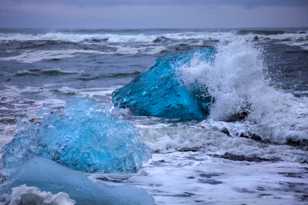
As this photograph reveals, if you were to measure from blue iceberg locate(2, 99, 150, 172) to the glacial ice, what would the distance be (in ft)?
0.99

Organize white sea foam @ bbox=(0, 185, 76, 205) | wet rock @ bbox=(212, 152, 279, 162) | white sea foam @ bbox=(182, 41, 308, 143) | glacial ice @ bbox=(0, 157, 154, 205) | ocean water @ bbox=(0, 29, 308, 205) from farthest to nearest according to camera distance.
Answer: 1. white sea foam @ bbox=(182, 41, 308, 143)
2. wet rock @ bbox=(212, 152, 279, 162)
3. ocean water @ bbox=(0, 29, 308, 205)
4. glacial ice @ bbox=(0, 157, 154, 205)
5. white sea foam @ bbox=(0, 185, 76, 205)

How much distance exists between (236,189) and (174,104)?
9.54 feet

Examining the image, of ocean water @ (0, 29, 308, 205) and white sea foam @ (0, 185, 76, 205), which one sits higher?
white sea foam @ (0, 185, 76, 205)

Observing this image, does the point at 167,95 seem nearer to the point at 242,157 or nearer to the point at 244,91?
the point at 244,91

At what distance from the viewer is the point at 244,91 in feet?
20.4

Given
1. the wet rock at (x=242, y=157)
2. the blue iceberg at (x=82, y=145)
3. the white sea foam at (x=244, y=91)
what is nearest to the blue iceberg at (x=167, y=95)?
the white sea foam at (x=244, y=91)

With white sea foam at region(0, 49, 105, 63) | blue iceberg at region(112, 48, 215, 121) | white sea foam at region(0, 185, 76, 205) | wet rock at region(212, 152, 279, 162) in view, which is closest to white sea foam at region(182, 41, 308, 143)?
blue iceberg at region(112, 48, 215, 121)

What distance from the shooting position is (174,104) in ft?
19.7

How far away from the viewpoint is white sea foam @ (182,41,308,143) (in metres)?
5.38

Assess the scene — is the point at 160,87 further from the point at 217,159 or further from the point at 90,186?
the point at 90,186

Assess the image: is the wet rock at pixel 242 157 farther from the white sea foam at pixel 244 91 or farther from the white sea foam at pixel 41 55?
the white sea foam at pixel 41 55

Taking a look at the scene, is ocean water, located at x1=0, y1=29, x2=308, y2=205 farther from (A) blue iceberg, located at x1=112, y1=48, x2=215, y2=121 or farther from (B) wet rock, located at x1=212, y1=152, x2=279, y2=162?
(A) blue iceberg, located at x1=112, y1=48, x2=215, y2=121

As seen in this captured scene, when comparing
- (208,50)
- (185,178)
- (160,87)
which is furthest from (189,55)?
(185,178)

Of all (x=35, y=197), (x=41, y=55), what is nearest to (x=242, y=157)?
(x=35, y=197)
